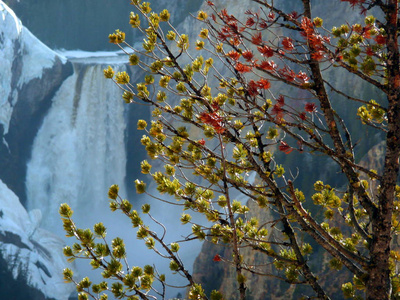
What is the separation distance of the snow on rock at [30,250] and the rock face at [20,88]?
2519mm

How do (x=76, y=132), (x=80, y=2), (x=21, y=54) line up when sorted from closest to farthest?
(x=21, y=54) → (x=76, y=132) → (x=80, y=2)

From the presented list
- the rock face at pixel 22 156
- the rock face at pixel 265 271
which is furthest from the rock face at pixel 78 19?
the rock face at pixel 265 271

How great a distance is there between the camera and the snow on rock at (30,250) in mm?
23000

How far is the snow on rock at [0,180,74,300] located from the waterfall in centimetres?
357

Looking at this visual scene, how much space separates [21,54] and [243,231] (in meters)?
27.2

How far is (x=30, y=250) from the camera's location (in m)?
23.9

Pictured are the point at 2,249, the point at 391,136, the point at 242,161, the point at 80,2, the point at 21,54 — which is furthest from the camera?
the point at 80,2

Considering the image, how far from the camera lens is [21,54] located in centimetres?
2853

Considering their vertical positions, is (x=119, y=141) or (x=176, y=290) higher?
(x=119, y=141)

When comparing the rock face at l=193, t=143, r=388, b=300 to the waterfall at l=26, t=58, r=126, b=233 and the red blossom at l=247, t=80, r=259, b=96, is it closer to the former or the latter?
the red blossom at l=247, t=80, r=259, b=96

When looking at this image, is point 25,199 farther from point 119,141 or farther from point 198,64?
point 198,64

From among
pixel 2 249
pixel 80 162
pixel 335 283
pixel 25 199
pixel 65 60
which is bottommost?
pixel 335 283

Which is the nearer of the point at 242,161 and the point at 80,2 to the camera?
the point at 242,161

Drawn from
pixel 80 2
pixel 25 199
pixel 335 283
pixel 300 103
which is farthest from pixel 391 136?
pixel 80 2
